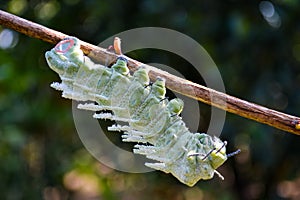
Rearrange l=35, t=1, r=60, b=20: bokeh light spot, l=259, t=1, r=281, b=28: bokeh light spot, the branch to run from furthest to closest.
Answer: l=35, t=1, r=60, b=20: bokeh light spot → l=259, t=1, r=281, b=28: bokeh light spot → the branch

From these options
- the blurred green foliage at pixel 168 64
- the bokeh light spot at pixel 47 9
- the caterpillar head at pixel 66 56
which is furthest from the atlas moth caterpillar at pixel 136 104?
the bokeh light spot at pixel 47 9

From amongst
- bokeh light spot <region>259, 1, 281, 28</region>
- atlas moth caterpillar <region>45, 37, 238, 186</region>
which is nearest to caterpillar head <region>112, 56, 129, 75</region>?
atlas moth caterpillar <region>45, 37, 238, 186</region>

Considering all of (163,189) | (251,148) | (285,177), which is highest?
(251,148)

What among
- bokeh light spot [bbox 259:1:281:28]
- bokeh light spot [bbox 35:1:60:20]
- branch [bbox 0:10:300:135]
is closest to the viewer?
branch [bbox 0:10:300:135]

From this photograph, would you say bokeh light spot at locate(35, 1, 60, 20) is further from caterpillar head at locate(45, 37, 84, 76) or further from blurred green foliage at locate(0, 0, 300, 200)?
caterpillar head at locate(45, 37, 84, 76)

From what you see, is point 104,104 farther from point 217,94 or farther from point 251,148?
point 251,148

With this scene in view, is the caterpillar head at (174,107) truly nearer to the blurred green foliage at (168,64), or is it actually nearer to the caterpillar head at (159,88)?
the caterpillar head at (159,88)

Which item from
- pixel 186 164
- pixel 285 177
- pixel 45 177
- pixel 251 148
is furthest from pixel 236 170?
pixel 186 164

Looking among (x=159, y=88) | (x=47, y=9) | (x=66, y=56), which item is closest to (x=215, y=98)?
(x=159, y=88)
